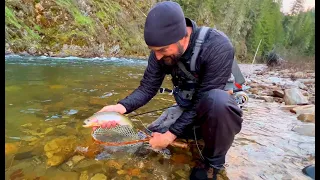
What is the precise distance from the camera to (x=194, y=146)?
312 centimetres

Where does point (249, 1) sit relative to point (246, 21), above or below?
above

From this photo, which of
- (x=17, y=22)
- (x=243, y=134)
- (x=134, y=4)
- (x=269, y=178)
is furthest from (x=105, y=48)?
(x=269, y=178)

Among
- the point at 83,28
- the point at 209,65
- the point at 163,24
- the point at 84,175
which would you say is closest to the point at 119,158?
the point at 84,175

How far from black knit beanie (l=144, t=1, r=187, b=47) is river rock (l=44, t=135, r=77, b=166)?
1.53 m

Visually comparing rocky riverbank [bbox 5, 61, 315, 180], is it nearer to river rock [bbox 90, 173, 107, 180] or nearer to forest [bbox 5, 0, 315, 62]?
river rock [bbox 90, 173, 107, 180]

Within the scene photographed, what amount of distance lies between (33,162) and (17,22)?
1390 centimetres

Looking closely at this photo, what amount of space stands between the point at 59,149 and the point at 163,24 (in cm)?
183

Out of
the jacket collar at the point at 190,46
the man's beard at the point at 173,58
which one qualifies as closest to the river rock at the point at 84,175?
the man's beard at the point at 173,58

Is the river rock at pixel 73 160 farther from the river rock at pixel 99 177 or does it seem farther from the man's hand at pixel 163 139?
the man's hand at pixel 163 139

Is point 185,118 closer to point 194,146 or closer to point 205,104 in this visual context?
point 205,104

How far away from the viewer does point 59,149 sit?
9.50 ft

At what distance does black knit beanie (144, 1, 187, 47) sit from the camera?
2240 millimetres

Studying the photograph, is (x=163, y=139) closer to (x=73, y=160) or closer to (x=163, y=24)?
(x=73, y=160)
